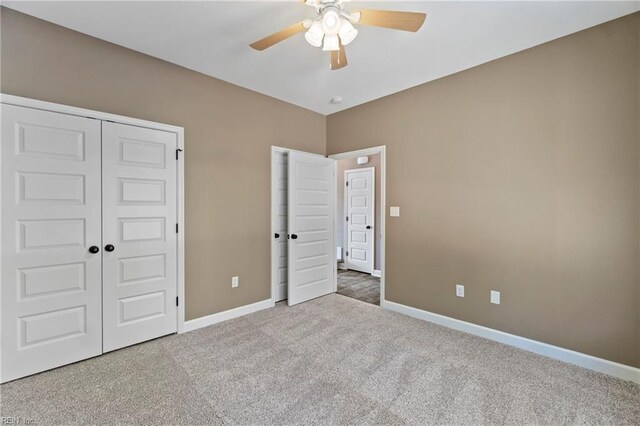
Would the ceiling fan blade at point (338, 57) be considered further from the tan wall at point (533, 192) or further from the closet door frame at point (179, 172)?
the closet door frame at point (179, 172)

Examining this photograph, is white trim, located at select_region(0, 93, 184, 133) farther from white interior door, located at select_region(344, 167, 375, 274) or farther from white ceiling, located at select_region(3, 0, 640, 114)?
white interior door, located at select_region(344, 167, 375, 274)

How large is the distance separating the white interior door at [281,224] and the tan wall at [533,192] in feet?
4.87

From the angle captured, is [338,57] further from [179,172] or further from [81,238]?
[81,238]

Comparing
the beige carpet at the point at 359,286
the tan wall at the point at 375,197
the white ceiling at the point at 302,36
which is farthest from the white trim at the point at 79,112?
the tan wall at the point at 375,197

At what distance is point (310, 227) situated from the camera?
12.7 ft

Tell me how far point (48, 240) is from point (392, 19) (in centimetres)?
291

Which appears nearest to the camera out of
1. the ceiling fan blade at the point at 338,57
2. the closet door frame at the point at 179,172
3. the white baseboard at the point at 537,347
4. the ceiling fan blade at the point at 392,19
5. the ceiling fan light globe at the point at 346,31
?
the ceiling fan blade at the point at 392,19

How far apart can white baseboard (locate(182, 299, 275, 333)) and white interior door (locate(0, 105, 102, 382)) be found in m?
0.76

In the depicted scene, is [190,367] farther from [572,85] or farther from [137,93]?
[572,85]

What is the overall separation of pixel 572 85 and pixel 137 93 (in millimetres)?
3759

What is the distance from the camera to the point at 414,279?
329 centimetres

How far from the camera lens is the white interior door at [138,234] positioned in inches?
94.3

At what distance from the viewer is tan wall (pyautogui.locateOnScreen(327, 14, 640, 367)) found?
2092 millimetres

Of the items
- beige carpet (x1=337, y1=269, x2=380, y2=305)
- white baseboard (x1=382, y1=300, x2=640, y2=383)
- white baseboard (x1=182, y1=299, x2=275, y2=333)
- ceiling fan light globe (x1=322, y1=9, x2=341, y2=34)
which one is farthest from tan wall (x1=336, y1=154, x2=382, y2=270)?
ceiling fan light globe (x1=322, y1=9, x2=341, y2=34)
